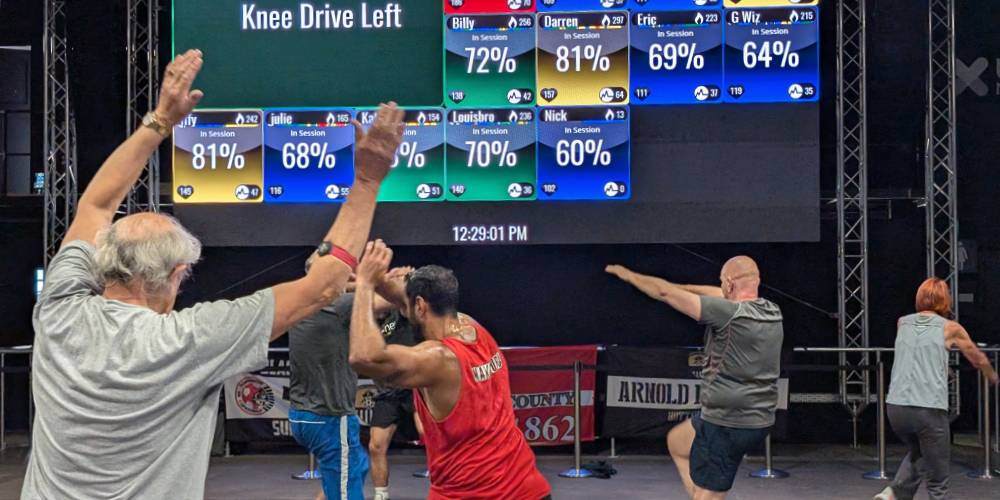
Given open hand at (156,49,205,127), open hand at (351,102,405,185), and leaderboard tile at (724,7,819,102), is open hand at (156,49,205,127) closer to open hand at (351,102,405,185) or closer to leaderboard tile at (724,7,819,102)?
open hand at (351,102,405,185)

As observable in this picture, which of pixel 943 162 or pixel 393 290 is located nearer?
pixel 393 290

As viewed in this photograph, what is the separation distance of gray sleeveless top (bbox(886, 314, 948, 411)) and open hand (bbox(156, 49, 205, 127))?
20.6ft

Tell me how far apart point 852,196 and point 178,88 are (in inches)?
395

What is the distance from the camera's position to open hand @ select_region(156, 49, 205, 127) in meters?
3.03

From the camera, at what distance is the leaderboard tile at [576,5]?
10750mm

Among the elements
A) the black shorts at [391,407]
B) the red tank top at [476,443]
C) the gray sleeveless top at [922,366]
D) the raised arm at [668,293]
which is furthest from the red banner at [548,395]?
the red tank top at [476,443]

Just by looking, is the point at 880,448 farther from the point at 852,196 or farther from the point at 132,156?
the point at 132,156

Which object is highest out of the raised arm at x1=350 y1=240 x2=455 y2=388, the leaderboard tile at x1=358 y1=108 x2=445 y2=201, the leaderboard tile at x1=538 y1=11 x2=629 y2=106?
the leaderboard tile at x1=538 y1=11 x2=629 y2=106

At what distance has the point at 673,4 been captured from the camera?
10.7 m

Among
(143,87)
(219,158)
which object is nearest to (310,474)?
(219,158)

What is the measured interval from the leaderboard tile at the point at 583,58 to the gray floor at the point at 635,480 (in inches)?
144

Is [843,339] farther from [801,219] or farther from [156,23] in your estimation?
[156,23]

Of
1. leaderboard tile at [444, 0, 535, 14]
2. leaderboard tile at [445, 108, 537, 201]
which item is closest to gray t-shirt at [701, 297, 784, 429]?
leaderboard tile at [445, 108, 537, 201]

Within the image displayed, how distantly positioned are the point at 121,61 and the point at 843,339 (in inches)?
333
